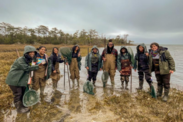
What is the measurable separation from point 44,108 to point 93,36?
69.7m

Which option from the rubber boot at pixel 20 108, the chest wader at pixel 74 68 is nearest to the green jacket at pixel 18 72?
the rubber boot at pixel 20 108

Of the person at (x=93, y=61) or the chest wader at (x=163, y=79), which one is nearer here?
the chest wader at (x=163, y=79)

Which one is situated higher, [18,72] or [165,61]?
Answer: [165,61]

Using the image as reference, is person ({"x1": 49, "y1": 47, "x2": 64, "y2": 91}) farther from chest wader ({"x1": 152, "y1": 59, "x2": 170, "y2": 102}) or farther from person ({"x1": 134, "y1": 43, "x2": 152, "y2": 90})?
chest wader ({"x1": 152, "y1": 59, "x2": 170, "y2": 102})

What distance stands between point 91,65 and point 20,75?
2.88 meters

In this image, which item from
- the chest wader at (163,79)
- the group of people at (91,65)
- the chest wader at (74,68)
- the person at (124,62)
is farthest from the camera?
the chest wader at (74,68)

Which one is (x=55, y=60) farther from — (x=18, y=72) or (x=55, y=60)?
(x=18, y=72)

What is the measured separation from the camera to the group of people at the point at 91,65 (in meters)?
3.28

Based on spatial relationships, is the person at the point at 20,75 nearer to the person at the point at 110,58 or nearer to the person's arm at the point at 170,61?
the person at the point at 110,58

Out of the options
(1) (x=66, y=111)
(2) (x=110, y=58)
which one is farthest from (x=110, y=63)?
(1) (x=66, y=111)

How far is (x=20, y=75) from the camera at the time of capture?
3217mm

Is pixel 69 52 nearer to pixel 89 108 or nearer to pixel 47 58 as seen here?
pixel 47 58

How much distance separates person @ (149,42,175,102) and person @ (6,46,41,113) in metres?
4.31

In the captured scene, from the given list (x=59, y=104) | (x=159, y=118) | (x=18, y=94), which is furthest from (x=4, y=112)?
(x=159, y=118)
